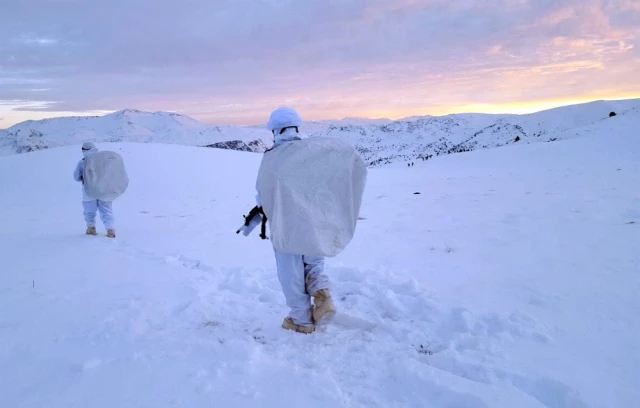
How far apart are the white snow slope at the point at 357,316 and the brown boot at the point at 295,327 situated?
0.24 ft

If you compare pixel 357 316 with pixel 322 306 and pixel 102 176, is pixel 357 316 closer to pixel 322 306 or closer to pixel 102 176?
pixel 322 306

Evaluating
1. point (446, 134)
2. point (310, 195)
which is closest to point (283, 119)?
point (310, 195)

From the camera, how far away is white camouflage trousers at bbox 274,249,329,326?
3377 mm

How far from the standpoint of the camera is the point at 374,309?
12.3ft

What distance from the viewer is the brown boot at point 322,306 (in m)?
3.31

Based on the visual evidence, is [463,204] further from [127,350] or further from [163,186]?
[163,186]

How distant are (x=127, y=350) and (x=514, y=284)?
144 inches

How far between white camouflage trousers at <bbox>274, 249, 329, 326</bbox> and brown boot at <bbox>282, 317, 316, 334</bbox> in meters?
0.03

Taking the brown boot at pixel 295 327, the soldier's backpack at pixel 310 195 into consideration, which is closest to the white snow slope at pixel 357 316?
the brown boot at pixel 295 327

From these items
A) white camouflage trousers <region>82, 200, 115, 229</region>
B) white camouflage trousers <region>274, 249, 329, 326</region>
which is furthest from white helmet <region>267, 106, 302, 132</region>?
white camouflage trousers <region>82, 200, 115, 229</region>

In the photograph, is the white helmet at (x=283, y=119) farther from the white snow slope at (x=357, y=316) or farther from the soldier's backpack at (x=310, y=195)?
the white snow slope at (x=357, y=316)

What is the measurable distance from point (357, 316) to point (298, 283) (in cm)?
64

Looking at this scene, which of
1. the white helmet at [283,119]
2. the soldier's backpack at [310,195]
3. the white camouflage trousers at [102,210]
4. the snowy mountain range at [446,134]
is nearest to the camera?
the soldier's backpack at [310,195]

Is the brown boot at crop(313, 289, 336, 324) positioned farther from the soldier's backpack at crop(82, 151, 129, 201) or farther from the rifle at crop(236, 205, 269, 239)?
the soldier's backpack at crop(82, 151, 129, 201)
